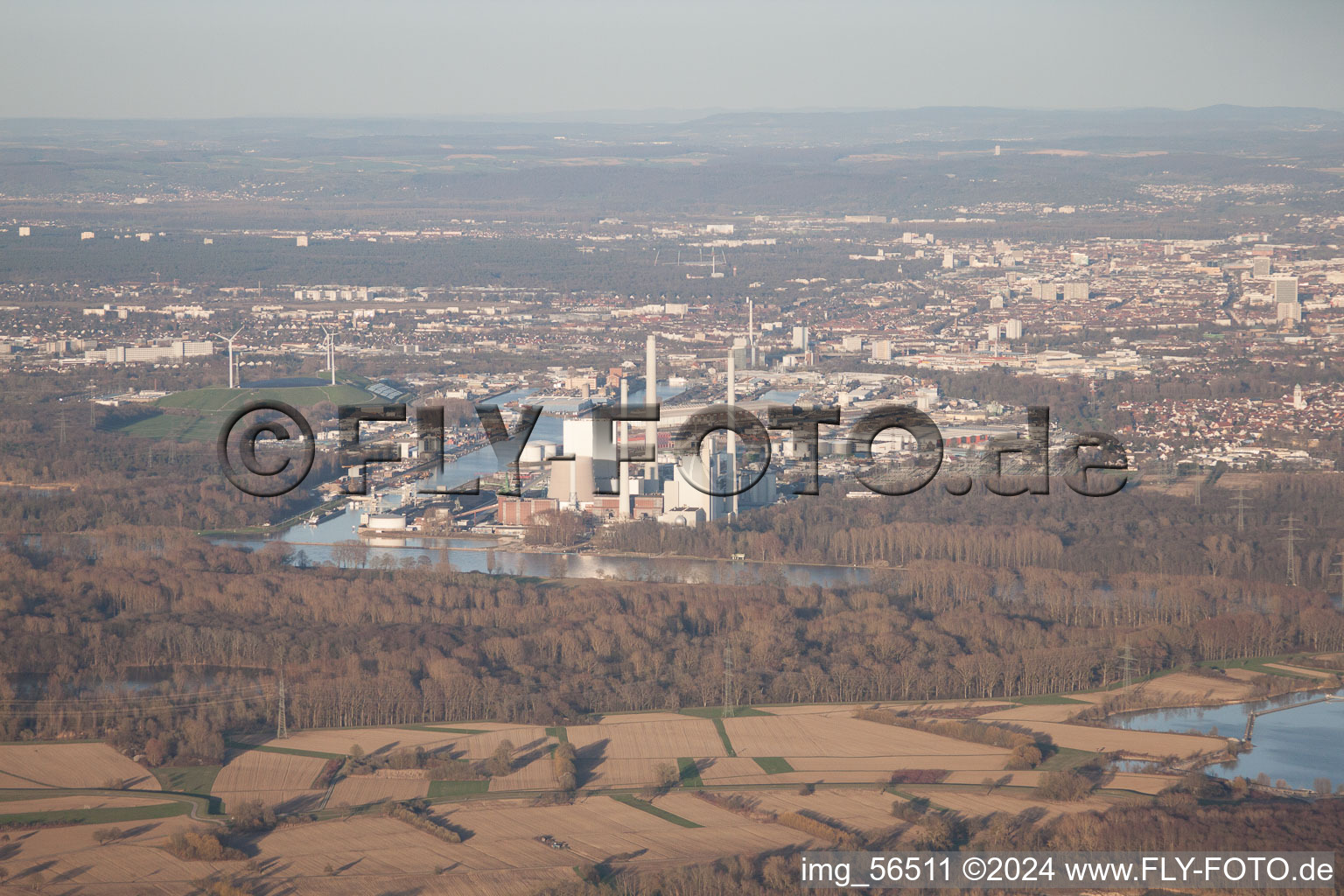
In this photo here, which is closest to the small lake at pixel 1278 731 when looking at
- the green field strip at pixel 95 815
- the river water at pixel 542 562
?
the river water at pixel 542 562

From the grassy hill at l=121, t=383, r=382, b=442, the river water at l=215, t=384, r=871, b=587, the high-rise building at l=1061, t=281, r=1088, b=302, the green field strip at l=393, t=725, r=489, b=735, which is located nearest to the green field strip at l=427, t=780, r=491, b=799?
the green field strip at l=393, t=725, r=489, b=735

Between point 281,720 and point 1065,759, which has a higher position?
point 281,720

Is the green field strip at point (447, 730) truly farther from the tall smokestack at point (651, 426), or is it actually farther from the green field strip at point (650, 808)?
the tall smokestack at point (651, 426)

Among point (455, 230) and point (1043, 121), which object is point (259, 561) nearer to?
point (455, 230)

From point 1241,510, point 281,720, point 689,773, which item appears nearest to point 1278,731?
point 689,773

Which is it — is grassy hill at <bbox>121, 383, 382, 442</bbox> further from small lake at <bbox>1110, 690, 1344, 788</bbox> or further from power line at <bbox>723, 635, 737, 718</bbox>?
small lake at <bbox>1110, 690, 1344, 788</bbox>

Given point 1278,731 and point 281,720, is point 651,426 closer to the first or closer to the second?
point 281,720
